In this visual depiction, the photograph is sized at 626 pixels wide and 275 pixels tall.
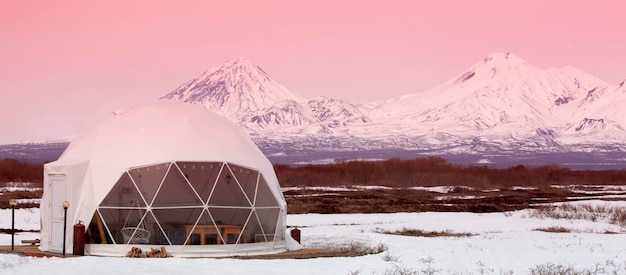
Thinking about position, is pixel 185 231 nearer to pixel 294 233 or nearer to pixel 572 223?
pixel 294 233

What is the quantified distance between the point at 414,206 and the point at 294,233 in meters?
27.8

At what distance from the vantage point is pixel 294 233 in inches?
1072

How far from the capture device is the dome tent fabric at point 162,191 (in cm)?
2366

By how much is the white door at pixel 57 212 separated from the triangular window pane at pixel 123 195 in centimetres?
118

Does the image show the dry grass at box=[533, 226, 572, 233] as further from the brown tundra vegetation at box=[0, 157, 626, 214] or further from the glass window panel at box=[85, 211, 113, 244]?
the glass window panel at box=[85, 211, 113, 244]

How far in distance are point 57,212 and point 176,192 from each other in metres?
3.00

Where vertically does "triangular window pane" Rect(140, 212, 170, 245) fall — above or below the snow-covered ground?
above

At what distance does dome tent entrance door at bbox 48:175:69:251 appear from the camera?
24.0 metres

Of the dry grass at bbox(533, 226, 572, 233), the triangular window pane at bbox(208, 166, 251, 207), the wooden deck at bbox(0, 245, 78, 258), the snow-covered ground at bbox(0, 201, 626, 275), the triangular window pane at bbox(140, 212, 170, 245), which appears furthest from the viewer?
the dry grass at bbox(533, 226, 572, 233)

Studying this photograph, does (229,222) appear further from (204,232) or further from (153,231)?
(153,231)

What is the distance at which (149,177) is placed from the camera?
24.0 m

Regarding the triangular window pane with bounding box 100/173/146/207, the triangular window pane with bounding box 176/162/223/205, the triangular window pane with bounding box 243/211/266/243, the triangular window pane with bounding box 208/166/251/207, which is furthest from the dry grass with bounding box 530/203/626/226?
the triangular window pane with bounding box 100/173/146/207

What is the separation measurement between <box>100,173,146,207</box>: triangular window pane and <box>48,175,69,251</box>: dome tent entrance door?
1.16 m

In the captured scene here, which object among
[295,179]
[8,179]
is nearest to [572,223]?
[295,179]
